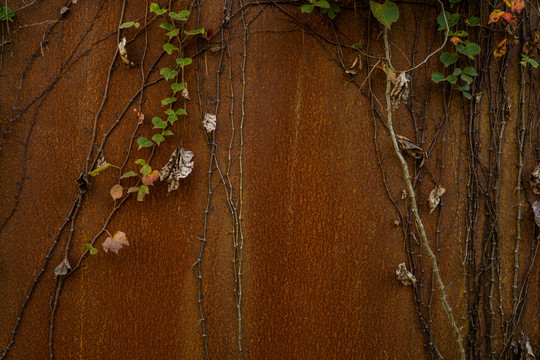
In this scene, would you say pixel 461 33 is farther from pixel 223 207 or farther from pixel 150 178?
pixel 150 178

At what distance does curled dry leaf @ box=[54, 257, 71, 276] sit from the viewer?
1.94m

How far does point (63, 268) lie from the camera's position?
1949 mm

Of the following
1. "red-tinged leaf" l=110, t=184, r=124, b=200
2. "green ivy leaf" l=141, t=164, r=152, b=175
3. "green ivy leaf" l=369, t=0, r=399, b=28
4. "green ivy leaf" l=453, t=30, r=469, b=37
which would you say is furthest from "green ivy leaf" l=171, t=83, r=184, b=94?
"green ivy leaf" l=453, t=30, r=469, b=37

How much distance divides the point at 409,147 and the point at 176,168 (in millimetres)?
1191

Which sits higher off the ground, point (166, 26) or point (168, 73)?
point (166, 26)

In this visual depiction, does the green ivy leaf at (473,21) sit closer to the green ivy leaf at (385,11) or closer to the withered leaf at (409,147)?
the green ivy leaf at (385,11)

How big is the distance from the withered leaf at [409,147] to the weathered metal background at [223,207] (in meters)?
0.07

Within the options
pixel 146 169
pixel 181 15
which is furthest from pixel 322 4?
pixel 146 169

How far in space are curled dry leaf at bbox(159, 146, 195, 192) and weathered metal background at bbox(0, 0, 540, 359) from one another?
6cm

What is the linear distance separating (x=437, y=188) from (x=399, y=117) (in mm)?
420

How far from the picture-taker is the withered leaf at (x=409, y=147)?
1967 millimetres

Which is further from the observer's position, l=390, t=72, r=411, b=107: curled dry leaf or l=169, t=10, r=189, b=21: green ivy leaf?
l=390, t=72, r=411, b=107: curled dry leaf

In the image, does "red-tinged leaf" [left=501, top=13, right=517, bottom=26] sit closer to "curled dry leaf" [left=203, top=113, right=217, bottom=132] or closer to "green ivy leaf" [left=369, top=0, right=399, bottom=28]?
"green ivy leaf" [left=369, top=0, right=399, bottom=28]

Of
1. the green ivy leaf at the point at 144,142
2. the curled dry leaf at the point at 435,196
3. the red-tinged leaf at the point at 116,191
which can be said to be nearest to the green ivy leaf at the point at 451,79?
the curled dry leaf at the point at 435,196
